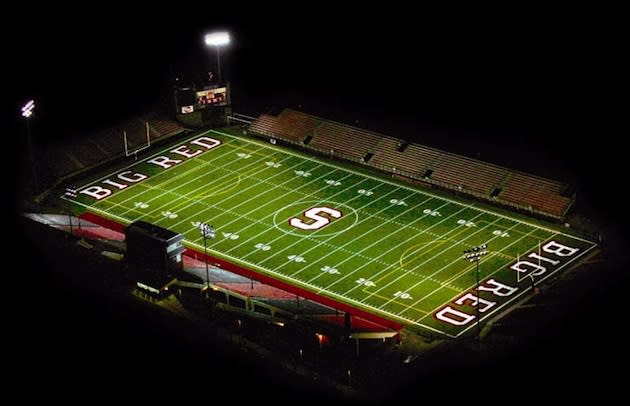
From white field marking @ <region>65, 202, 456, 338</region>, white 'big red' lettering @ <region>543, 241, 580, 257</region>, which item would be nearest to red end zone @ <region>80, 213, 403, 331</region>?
white field marking @ <region>65, 202, 456, 338</region>

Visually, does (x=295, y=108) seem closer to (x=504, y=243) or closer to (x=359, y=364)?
(x=504, y=243)

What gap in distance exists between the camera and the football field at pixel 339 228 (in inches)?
3088

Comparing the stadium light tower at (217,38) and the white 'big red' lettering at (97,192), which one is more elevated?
the stadium light tower at (217,38)

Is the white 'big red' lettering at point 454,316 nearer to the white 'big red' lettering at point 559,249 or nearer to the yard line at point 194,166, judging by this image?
the white 'big red' lettering at point 559,249

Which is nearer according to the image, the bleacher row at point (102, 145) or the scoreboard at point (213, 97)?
the bleacher row at point (102, 145)

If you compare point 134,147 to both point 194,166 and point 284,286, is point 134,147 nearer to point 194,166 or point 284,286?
point 194,166

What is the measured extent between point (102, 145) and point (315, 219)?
15.8 m

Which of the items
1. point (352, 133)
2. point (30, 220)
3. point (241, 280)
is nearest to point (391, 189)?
point (352, 133)

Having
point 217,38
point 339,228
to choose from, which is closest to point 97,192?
point 217,38

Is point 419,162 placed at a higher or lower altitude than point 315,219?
higher

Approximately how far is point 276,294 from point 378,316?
16.3 ft

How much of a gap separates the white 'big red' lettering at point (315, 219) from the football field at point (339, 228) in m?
0.05

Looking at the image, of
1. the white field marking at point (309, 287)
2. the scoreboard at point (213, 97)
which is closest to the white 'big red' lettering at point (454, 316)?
the white field marking at point (309, 287)

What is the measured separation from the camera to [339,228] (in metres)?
85.2
